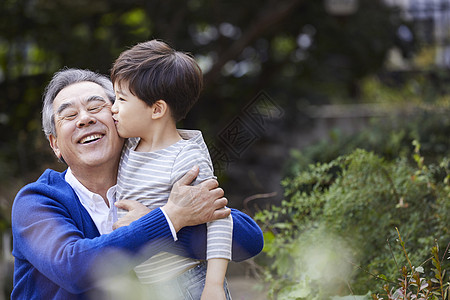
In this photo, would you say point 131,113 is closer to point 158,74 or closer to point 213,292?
point 158,74

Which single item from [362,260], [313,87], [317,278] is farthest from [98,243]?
[313,87]

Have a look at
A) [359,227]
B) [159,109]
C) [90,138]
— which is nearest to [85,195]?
[90,138]

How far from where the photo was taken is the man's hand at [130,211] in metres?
1.77

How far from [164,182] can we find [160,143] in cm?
15

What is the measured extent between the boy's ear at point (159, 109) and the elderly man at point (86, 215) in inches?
8.1

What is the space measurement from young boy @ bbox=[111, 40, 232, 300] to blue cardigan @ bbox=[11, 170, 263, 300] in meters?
0.07

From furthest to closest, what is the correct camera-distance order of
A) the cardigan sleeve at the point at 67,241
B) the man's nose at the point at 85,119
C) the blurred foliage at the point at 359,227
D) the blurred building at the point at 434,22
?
the blurred building at the point at 434,22 < the blurred foliage at the point at 359,227 < the man's nose at the point at 85,119 < the cardigan sleeve at the point at 67,241

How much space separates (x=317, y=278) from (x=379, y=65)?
19.0 ft

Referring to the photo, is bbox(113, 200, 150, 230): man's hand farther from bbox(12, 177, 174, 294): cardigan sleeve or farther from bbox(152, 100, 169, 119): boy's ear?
bbox(152, 100, 169, 119): boy's ear

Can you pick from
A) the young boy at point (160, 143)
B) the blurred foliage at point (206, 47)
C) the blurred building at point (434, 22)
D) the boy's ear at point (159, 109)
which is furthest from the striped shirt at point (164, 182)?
the blurred building at point (434, 22)

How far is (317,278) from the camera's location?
2.77m

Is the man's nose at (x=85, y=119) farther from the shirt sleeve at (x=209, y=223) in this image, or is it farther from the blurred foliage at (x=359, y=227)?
the blurred foliage at (x=359, y=227)

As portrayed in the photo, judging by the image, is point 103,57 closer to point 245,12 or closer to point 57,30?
point 57,30

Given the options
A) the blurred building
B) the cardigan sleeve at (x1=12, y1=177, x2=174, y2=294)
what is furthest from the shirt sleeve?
the blurred building
